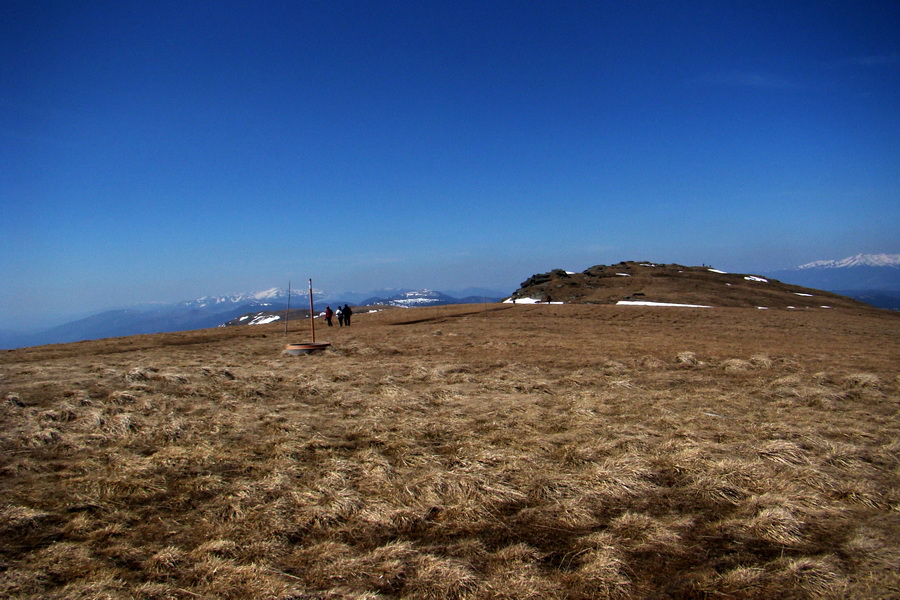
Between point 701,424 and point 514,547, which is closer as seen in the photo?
point 514,547

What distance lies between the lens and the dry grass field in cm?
585

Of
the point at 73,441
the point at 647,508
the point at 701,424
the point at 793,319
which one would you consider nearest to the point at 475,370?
the point at 701,424

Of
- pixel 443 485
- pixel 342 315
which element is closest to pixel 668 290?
pixel 342 315

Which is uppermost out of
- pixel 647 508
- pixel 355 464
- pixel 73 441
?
pixel 73 441

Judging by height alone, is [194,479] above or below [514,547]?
above

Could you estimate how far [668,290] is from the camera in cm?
7212

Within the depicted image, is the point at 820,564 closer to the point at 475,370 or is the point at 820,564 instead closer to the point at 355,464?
the point at 355,464

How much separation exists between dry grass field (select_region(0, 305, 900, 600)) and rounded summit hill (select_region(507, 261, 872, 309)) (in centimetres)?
5151

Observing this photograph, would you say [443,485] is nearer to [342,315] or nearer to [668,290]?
[342,315]

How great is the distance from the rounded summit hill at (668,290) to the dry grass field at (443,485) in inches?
2028

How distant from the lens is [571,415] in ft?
42.6

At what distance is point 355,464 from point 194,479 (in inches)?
119

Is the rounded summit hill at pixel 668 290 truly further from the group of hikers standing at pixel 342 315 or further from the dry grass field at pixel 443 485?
the dry grass field at pixel 443 485

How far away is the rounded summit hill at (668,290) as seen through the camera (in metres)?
65.7
